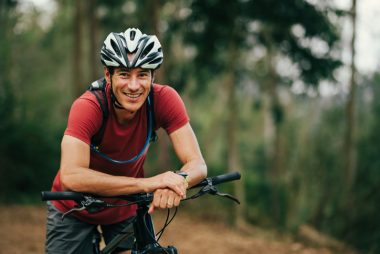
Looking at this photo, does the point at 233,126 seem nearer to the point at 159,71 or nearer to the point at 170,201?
the point at 159,71

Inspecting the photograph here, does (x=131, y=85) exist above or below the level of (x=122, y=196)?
above

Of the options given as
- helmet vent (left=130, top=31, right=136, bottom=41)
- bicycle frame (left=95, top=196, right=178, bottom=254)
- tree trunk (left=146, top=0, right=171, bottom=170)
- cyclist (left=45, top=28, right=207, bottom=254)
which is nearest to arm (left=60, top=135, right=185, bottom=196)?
cyclist (left=45, top=28, right=207, bottom=254)

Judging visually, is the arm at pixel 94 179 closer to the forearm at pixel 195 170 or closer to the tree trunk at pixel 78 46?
the forearm at pixel 195 170

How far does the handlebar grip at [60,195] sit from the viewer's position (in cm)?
245

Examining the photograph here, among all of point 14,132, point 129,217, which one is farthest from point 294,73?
point 129,217

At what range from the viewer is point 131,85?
117 inches

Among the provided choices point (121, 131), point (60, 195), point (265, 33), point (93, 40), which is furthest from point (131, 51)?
point (93, 40)

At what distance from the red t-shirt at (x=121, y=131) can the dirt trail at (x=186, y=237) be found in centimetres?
517

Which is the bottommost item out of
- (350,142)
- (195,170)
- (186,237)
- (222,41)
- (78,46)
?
(186,237)

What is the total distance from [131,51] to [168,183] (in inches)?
34.2

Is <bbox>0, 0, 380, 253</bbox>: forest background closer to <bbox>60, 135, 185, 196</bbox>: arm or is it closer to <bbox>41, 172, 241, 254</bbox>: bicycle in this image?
<bbox>41, 172, 241, 254</bbox>: bicycle

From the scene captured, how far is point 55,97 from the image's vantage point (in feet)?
61.6

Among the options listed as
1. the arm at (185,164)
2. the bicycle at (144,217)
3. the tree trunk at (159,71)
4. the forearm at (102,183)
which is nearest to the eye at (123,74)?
the arm at (185,164)

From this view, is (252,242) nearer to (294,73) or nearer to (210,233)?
(210,233)
